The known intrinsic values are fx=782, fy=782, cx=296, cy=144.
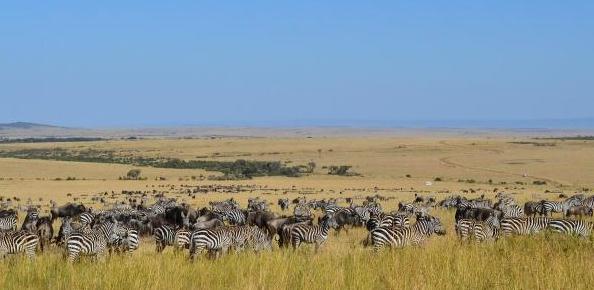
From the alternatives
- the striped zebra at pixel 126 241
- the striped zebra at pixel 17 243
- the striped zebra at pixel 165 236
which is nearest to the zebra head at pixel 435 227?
the striped zebra at pixel 165 236

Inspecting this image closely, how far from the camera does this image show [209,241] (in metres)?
14.1

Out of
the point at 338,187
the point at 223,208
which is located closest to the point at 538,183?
the point at 338,187

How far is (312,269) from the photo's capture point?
8906mm

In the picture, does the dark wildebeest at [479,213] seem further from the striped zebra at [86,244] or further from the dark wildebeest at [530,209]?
the striped zebra at [86,244]

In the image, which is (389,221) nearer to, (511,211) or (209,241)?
(209,241)

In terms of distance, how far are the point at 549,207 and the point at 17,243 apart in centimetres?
1842

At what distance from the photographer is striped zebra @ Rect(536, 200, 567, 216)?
86.4 feet

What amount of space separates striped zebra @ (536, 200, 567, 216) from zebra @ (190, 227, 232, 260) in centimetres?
1532

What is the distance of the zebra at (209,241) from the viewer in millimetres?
13953

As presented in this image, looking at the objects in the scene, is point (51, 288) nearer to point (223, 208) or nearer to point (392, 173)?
point (223, 208)

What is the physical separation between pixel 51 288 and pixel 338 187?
43.3m

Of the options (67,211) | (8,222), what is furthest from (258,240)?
(67,211)

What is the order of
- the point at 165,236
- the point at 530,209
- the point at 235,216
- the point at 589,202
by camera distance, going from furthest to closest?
the point at 589,202, the point at 530,209, the point at 235,216, the point at 165,236

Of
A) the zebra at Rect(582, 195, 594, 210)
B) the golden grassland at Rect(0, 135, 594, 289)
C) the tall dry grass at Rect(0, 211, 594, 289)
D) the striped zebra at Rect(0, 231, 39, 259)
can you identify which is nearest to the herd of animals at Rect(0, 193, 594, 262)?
the striped zebra at Rect(0, 231, 39, 259)
